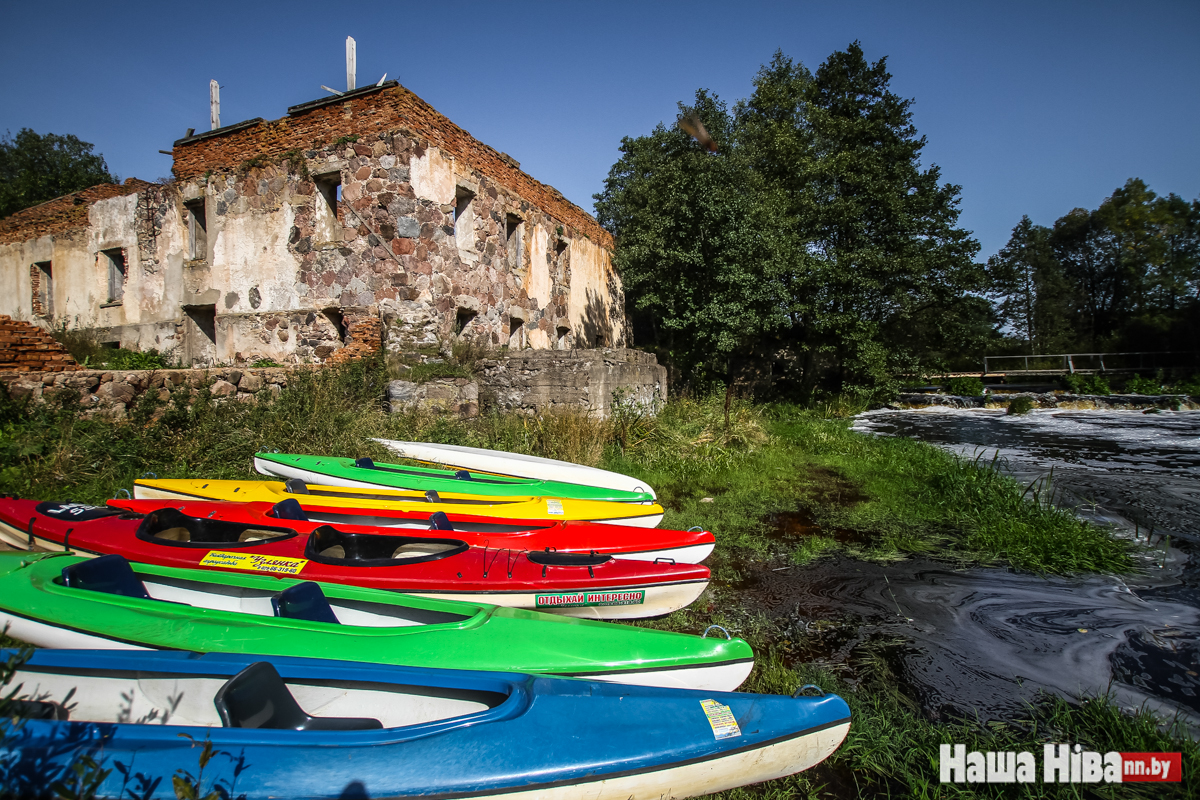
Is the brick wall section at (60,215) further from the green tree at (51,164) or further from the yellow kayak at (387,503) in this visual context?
the green tree at (51,164)

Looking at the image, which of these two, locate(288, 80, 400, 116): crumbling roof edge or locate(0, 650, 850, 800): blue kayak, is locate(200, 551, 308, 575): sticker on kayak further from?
locate(288, 80, 400, 116): crumbling roof edge

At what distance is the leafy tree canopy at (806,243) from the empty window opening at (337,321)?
5.76m

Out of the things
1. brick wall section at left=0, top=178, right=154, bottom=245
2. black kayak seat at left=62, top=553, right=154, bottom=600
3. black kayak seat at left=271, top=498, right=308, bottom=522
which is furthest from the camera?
brick wall section at left=0, top=178, right=154, bottom=245

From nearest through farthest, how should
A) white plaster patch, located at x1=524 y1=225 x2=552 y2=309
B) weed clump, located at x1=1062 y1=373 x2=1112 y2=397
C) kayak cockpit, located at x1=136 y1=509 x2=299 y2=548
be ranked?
kayak cockpit, located at x1=136 y1=509 x2=299 y2=548 < white plaster patch, located at x1=524 y1=225 x2=552 y2=309 < weed clump, located at x1=1062 y1=373 x2=1112 y2=397

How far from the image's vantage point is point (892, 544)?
14.3 feet

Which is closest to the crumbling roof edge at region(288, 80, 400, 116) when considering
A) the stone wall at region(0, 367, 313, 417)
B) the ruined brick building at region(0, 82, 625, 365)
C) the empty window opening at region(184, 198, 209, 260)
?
the ruined brick building at region(0, 82, 625, 365)

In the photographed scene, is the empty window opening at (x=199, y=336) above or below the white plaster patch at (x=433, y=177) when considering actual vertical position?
below

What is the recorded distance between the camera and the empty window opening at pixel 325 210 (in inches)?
322

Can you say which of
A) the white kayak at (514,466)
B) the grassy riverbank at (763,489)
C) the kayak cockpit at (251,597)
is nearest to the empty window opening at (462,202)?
the grassy riverbank at (763,489)

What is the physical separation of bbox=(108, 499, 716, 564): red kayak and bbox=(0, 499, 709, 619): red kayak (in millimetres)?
99

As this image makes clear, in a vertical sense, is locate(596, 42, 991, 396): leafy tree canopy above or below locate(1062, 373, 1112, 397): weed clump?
above

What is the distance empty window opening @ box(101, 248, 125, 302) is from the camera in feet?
33.6

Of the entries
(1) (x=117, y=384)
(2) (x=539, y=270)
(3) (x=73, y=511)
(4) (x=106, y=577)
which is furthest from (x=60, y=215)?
(4) (x=106, y=577)

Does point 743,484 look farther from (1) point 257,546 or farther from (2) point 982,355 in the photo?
(2) point 982,355
